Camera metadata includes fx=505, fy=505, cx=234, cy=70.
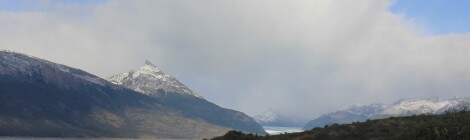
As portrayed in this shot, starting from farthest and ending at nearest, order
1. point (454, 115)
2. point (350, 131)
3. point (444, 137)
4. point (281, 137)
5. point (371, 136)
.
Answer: point (281, 137), point (350, 131), point (371, 136), point (454, 115), point (444, 137)

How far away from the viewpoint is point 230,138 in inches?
2511

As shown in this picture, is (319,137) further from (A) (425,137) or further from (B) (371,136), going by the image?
(A) (425,137)

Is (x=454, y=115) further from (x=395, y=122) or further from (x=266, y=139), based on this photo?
(x=266, y=139)

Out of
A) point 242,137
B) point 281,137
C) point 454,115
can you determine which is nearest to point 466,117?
point 454,115

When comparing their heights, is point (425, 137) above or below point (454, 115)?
below

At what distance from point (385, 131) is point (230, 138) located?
20.2 metres

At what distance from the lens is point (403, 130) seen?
46.0m

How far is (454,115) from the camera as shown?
46.1 m

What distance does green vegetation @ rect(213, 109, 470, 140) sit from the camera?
126ft

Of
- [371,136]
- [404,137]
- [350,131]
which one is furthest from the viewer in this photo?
[350,131]

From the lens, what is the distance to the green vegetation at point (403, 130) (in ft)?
126

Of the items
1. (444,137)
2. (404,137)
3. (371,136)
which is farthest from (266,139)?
(444,137)

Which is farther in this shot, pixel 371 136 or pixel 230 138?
pixel 230 138

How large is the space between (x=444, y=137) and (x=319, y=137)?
18628mm
